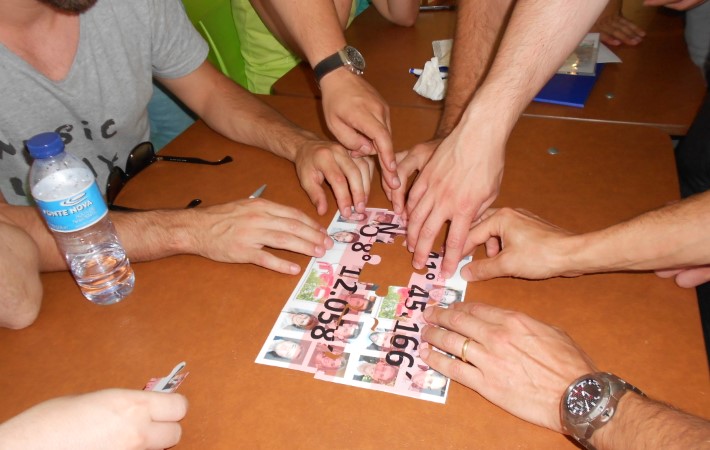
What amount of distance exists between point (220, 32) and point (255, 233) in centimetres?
122

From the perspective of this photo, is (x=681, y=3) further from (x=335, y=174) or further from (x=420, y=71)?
(x=335, y=174)

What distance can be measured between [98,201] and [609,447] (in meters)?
0.91

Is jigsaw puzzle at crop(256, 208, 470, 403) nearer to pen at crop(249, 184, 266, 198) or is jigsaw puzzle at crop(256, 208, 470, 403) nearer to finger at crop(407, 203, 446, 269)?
finger at crop(407, 203, 446, 269)

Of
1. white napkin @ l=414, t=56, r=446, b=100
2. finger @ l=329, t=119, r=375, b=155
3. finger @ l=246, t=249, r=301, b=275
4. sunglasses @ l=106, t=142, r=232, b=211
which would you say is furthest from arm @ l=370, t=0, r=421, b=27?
finger @ l=246, t=249, r=301, b=275

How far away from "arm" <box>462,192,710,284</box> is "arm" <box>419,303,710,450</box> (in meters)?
0.12

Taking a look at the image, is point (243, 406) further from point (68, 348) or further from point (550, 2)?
point (550, 2)

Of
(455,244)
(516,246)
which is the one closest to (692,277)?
(516,246)

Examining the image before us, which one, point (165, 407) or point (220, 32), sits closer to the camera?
point (165, 407)

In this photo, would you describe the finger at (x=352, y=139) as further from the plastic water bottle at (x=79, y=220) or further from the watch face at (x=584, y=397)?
the watch face at (x=584, y=397)

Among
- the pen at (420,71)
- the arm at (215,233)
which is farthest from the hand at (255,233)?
the pen at (420,71)

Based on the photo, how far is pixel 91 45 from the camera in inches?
55.5

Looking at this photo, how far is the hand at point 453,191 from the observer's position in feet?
3.58

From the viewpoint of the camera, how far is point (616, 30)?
179cm

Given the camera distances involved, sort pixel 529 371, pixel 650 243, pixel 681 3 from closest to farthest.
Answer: pixel 529 371 < pixel 650 243 < pixel 681 3
